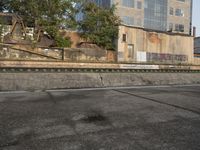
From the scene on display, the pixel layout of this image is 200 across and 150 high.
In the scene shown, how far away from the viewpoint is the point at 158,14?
6425 centimetres

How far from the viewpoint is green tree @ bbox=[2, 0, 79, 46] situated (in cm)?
2666

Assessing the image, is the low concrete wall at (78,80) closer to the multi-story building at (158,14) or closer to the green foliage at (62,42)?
the green foliage at (62,42)

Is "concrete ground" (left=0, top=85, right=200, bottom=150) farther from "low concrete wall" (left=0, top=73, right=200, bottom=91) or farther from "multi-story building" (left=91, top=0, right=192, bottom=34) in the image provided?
"multi-story building" (left=91, top=0, right=192, bottom=34)

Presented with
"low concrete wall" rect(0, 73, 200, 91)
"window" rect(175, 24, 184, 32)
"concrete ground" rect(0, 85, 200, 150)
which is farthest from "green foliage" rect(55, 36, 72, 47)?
"window" rect(175, 24, 184, 32)

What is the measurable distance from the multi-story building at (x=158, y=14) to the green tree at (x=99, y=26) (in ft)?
86.6

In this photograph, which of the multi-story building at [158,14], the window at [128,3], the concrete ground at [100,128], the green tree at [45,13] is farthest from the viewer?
the multi-story building at [158,14]

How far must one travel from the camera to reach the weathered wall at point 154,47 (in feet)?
96.2

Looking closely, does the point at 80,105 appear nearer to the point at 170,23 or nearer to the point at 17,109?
the point at 17,109

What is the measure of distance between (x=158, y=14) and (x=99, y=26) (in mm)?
38743

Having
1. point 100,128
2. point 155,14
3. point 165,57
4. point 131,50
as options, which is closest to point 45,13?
point 131,50

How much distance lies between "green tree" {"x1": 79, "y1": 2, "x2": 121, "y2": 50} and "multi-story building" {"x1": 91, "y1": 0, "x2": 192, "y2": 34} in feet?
86.6

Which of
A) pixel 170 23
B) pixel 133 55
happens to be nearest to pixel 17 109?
pixel 133 55

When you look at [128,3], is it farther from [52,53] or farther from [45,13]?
[52,53]

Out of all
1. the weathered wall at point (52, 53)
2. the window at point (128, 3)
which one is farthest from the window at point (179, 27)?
the weathered wall at point (52, 53)
